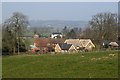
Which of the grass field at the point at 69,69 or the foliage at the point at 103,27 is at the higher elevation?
the foliage at the point at 103,27

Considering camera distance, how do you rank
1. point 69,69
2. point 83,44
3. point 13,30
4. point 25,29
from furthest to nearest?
point 83,44 < point 25,29 < point 13,30 < point 69,69

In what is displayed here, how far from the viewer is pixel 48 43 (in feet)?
216

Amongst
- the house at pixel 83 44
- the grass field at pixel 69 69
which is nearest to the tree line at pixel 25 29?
the house at pixel 83 44

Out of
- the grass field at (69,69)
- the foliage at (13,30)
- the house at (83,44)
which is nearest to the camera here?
the grass field at (69,69)

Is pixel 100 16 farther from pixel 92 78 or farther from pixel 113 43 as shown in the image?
pixel 92 78

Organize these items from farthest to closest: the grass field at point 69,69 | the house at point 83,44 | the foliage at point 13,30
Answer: the house at point 83,44 < the foliage at point 13,30 < the grass field at point 69,69

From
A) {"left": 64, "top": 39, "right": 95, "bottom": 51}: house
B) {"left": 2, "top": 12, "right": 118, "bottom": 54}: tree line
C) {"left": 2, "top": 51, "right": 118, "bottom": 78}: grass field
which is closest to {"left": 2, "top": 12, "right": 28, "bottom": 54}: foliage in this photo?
{"left": 2, "top": 12, "right": 118, "bottom": 54}: tree line

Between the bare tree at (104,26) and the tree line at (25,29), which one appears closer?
the tree line at (25,29)

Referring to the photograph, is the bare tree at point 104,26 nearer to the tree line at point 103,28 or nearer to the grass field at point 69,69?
the tree line at point 103,28

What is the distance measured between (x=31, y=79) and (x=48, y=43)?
54526mm

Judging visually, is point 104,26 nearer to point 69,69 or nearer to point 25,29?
point 25,29

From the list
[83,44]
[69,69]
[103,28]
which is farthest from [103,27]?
[69,69]

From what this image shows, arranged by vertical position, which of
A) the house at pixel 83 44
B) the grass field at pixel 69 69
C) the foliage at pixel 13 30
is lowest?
the grass field at pixel 69 69

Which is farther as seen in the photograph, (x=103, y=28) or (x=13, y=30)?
(x=103, y=28)
